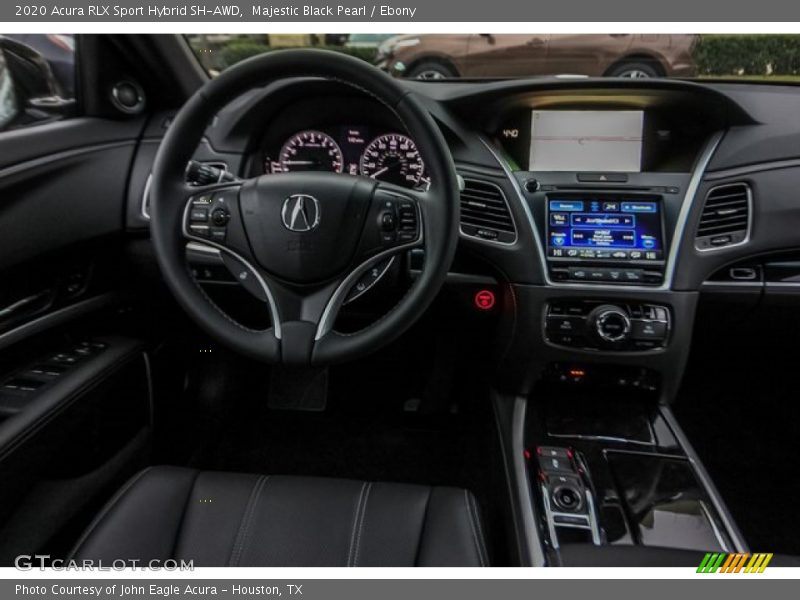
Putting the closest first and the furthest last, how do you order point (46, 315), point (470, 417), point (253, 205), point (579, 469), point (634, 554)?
point (634, 554)
point (253, 205)
point (579, 469)
point (46, 315)
point (470, 417)

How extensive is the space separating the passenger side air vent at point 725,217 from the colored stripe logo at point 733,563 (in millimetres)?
754

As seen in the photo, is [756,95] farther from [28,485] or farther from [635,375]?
[28,485]

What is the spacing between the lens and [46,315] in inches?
66.1

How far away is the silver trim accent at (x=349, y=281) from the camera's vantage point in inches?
51.9

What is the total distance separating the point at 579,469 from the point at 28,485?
1.23 meters

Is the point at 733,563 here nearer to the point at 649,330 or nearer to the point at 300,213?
the point at 649,330

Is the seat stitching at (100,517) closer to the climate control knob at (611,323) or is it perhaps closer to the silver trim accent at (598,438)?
the silver trim accent at (598,438)

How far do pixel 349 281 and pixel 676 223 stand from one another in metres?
0.86

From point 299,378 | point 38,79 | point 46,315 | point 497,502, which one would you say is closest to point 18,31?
point 38,79

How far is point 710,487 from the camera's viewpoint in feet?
4.75

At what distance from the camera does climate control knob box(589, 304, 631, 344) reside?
167 cm

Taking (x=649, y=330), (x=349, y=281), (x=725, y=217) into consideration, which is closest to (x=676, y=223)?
(x=725, y=217)

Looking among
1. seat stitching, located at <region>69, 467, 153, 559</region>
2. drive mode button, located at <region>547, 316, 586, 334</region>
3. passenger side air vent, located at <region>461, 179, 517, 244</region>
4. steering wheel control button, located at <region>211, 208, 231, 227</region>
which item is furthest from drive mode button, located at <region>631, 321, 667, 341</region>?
seat stitching, located at <region>69, 467, 153, 559</region>

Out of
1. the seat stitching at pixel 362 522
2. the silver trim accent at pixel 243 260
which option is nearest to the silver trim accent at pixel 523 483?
the seat stitching at pixel 362 522
